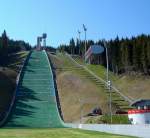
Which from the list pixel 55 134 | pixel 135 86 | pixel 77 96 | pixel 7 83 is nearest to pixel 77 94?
pixel 77 96

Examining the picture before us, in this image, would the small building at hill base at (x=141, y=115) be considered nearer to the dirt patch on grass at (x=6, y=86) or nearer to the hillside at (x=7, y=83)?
the hillside at (x=7, y=83)

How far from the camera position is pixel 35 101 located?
380ft

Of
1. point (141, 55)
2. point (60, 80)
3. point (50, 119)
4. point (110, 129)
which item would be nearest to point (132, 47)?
point (141, 55)

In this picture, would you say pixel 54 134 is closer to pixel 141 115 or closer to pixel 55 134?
pixel 55 134

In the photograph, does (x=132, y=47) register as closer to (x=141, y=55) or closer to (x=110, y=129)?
(x=141, y=55)

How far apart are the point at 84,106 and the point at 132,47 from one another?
162 feet

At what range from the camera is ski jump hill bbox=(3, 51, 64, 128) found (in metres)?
97.1

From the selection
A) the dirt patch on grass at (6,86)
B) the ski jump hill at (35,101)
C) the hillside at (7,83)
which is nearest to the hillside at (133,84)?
the ski jump hill at (35,101)

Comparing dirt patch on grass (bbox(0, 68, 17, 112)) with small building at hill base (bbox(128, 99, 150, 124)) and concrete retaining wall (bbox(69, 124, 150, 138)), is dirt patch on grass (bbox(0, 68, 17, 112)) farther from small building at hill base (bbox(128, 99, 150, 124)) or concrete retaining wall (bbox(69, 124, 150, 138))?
small building at hill base (bbox(128, 99, 150, 124))

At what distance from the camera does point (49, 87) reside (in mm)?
129375

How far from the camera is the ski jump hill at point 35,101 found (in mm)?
97125

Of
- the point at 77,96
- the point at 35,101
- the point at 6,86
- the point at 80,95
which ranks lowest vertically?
the point at 35,101

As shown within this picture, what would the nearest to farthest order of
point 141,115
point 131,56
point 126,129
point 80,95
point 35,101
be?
point 126,129 < point 141,115 < point 35,101 < point 80,95 < point 131,56

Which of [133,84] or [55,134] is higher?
[55,134]
